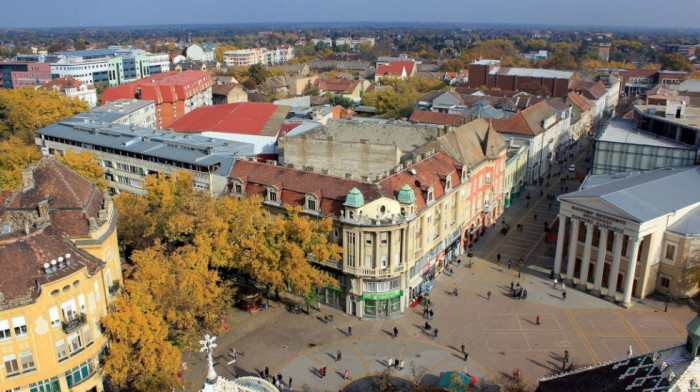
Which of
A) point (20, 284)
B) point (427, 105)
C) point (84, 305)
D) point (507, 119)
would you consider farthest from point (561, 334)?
point (427, 105)

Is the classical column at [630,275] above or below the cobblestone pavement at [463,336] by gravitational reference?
above

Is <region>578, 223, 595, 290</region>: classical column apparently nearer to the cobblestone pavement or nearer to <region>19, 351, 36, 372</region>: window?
the cobblestone pavement

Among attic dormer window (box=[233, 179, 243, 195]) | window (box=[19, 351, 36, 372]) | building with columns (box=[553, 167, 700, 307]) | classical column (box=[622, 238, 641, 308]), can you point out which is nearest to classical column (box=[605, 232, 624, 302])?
building with columns (box=[553, 167, 700, 307])

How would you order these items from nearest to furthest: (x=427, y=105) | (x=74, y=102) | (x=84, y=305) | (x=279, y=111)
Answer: (x=84, y=305), (x=279, y=111), (x=74, y=102), (x=427, y=105)

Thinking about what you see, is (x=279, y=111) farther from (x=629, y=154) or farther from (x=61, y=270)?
(x=61, y=270)

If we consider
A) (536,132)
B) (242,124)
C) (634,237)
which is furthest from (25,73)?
(634,237)

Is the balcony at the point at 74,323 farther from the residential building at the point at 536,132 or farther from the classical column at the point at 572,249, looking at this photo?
the residential building at the point at 536,132

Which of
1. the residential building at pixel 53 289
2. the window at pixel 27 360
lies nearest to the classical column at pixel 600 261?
the residential building at pixel 53 289
